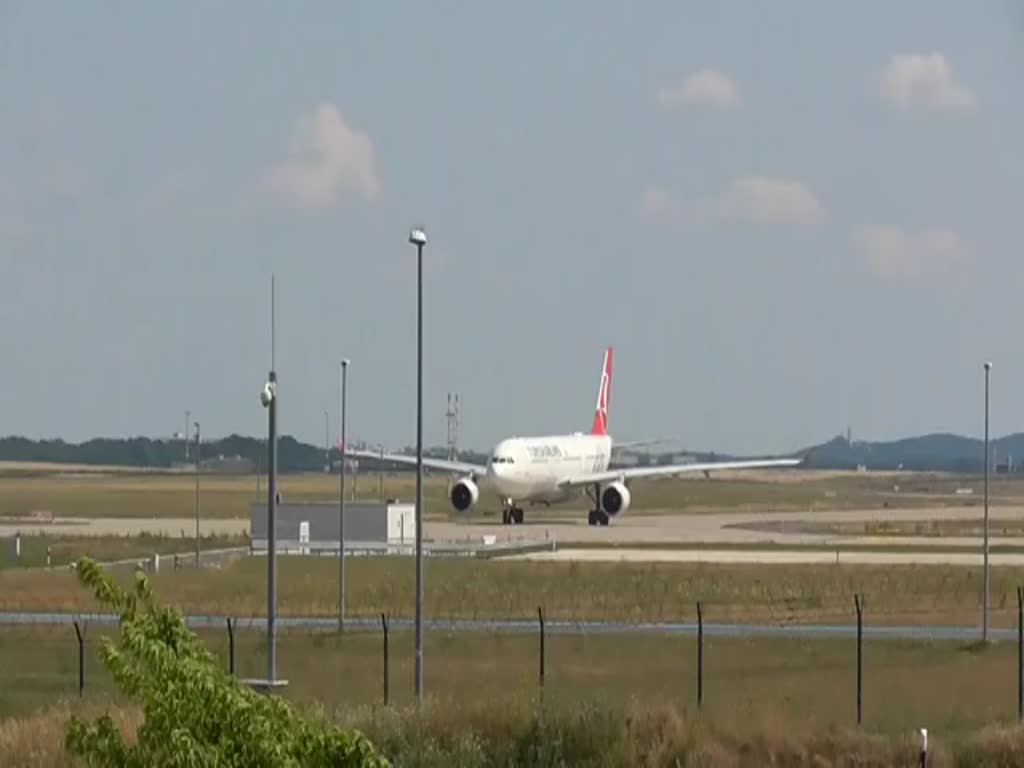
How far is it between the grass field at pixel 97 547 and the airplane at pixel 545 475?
11.7 metres

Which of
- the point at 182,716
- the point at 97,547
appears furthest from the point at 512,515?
the point at 182,716

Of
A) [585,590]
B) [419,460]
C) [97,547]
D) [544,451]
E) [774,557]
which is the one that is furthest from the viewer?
[544,451]

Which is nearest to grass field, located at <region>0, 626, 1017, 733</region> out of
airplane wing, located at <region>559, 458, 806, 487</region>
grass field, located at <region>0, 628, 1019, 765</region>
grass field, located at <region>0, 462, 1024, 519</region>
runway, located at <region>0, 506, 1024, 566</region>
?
grass field, located at <region>0, 628, 1019, 765</region>

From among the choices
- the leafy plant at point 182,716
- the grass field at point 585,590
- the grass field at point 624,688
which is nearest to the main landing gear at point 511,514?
the grass field at point 585,590

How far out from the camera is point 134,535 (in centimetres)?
8219

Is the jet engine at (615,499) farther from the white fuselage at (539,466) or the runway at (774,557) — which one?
the runway at (774,557)

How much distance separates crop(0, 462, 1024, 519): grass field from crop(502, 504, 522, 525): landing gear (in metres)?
8.18

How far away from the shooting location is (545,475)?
323 feet

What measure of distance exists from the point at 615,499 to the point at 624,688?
64.2 m

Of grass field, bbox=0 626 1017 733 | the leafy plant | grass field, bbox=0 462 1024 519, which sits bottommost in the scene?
grass field, bbox=0 462 1024 519

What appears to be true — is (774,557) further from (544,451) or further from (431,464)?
(431,464)

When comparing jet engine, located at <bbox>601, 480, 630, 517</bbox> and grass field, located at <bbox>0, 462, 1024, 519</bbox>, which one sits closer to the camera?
jet engine, located at <bbox>601, 480, 630, 517</bbox>

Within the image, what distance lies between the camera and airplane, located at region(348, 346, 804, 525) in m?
94.3

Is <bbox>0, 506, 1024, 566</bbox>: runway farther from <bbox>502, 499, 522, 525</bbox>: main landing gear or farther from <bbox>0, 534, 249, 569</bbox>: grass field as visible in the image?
<bbox>0, 534, 249, 569</bbox>: grass field
